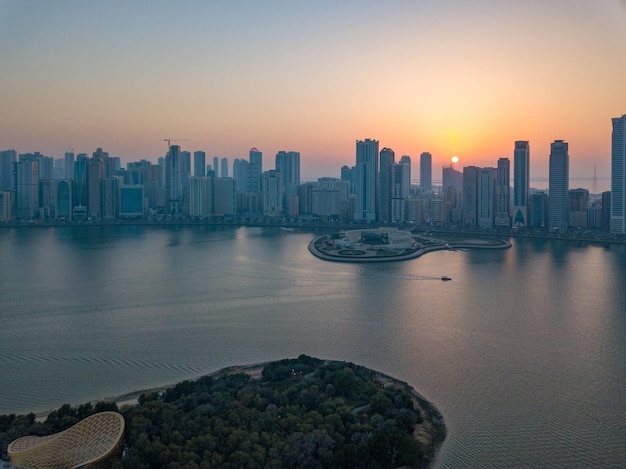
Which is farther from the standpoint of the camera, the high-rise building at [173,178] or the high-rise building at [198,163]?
the high-rise building at [198,163]

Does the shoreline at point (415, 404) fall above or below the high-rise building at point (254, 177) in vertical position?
below

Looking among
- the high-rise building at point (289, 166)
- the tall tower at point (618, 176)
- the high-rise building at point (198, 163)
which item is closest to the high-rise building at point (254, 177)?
the high-rise building at point (289, 166)

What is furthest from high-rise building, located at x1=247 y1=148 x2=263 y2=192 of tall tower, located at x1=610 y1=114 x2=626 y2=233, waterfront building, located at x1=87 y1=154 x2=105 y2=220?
tall tower, located at x1=610 y1=114 x2=626 y2=233

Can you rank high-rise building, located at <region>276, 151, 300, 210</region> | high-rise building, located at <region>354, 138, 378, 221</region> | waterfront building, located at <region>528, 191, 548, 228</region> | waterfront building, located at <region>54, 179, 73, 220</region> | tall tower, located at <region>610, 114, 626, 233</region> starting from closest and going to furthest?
1. tall tower, located at <region>610, 114, 626, 233</region>
2. waterfront building, located at <region>528, 191, 548, 228</region>
3. high-rise building, located at <region>354, 138, 378, 221</region>
4. waterfront building, located at <region>54, 179, 73, 220</region>
5. high-rise building, located at <region>276, 151, 300, 210</region>

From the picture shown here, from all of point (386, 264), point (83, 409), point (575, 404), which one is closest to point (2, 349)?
point (83, 409)

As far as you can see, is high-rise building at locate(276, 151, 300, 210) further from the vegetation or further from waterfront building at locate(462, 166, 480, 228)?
the vegetation

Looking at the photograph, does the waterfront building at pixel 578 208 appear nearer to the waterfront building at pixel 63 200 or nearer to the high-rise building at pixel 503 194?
the high-rise building at pixel 503 194
